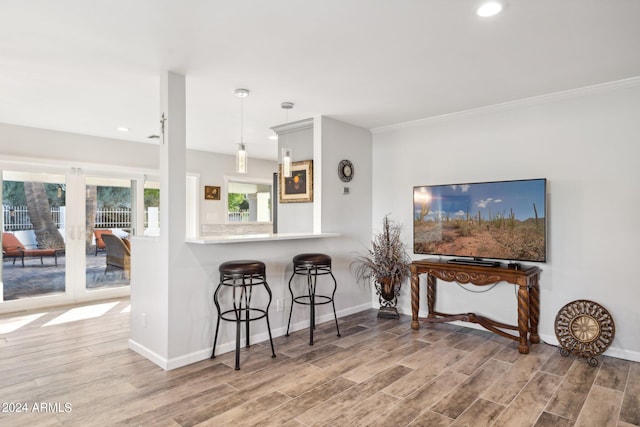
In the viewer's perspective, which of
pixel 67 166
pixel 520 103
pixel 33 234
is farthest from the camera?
pixel 67 166

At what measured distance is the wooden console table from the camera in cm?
342

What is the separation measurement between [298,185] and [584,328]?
10.6ft

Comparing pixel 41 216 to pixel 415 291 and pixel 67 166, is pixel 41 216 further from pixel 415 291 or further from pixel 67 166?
pixel 415 291

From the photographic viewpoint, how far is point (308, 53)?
2750 mm

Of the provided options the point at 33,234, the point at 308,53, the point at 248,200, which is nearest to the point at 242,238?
the point at 308,53

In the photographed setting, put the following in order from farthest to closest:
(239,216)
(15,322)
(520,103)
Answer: (239,216), (15,322), (520,103)

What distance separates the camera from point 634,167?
3.26 m

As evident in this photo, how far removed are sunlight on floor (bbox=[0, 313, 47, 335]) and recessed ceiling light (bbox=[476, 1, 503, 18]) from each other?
5.27 m

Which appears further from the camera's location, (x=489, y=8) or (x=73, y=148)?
(x=73, y=148)

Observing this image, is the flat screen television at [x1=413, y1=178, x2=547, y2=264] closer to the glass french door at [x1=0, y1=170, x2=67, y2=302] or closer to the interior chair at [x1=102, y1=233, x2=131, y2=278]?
the interior chair at [x1=102, y1=233, x2=131, y2=278]

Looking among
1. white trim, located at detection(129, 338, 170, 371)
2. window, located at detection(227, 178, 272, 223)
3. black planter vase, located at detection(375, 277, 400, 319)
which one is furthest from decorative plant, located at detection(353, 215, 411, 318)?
window, located at detection(227, 178, 272, 223)

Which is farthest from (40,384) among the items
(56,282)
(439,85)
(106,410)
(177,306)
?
(439,85)

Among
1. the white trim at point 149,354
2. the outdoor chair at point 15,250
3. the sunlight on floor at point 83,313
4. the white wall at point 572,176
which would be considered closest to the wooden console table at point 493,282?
the white wall at point 572,176

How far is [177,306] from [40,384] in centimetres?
108
